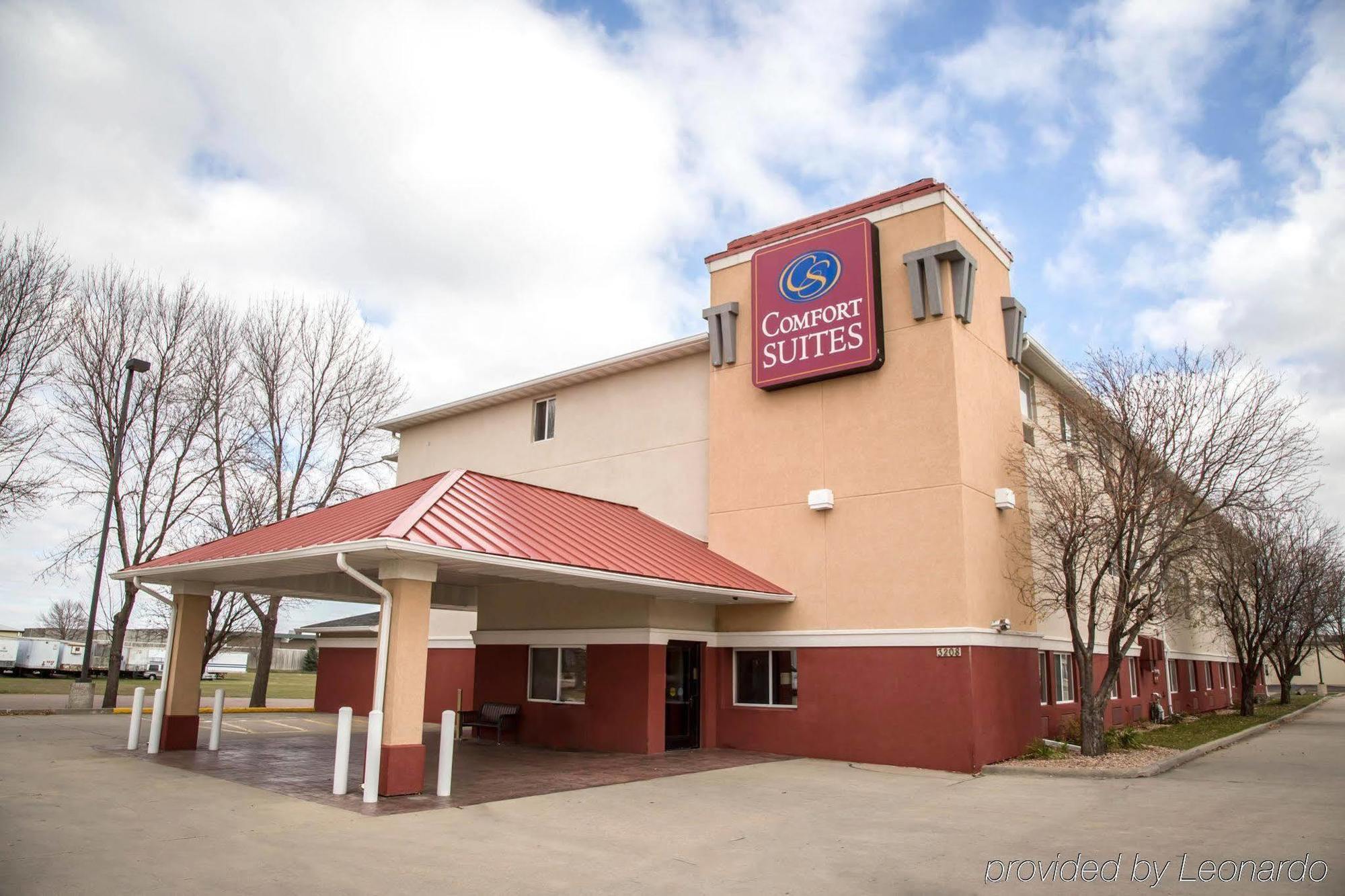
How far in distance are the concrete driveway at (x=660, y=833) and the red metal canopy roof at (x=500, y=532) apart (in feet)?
10.8

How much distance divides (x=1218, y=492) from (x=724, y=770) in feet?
40.0

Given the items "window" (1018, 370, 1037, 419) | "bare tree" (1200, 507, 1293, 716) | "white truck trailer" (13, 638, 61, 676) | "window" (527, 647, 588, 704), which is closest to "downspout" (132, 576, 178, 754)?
"window" (527, 647, 588, 704)

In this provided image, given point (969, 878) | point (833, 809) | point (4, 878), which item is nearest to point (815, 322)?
point (833, 809)

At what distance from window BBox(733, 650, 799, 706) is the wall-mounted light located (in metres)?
2.99

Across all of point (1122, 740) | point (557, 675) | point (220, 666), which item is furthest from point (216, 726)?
point (220, 666)

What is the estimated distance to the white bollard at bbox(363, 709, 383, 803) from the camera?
1078cm

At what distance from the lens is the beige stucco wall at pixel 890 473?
53.6 feet

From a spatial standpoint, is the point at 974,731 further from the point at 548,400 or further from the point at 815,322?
the point at 548,400

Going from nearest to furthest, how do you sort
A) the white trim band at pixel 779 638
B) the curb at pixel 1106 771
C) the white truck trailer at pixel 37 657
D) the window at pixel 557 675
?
the curb at pixel 1106 771 → the white trim band at pixel 779 638 → the window at pixel 557 675 → the white truck trailer at pixel 37 657

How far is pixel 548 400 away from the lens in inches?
980

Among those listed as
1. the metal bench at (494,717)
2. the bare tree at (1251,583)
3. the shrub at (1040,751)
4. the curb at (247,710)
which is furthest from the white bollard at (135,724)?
the bare tree at (1251,583)

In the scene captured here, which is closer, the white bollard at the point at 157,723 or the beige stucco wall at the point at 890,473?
the white bollard at the point at 157,723

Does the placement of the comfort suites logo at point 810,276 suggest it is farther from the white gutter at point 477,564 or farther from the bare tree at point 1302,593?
the bare tree at point 1302,593

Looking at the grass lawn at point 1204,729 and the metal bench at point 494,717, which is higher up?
the metal bench at point 494,717
